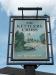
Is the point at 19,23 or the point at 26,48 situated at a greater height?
the point at 19,23

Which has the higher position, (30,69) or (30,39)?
(30,39)

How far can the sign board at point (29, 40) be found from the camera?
10.6 meters

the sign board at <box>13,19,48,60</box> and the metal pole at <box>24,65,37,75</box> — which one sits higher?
the sign board at <box>13,19,48,60</box>

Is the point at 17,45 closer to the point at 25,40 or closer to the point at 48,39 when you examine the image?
the point at 25,40

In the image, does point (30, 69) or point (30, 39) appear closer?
point (30, 69)

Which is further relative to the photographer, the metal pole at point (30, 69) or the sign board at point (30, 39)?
the sign board at point (30, 39)

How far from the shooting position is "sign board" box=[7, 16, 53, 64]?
1059 cm

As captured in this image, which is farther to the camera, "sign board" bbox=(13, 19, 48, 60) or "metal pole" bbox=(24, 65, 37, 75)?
"sign board" bbox=(13, 19, 48, 60)

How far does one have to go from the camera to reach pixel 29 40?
430 inches

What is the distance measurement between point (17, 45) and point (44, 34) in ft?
3.62

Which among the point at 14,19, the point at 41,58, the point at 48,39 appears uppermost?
the point at 14,19

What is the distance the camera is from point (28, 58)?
34.7 ft

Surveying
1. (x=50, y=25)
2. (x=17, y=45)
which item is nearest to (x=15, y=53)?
(x=17, y=45)

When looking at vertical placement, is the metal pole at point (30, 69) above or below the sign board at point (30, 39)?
below
